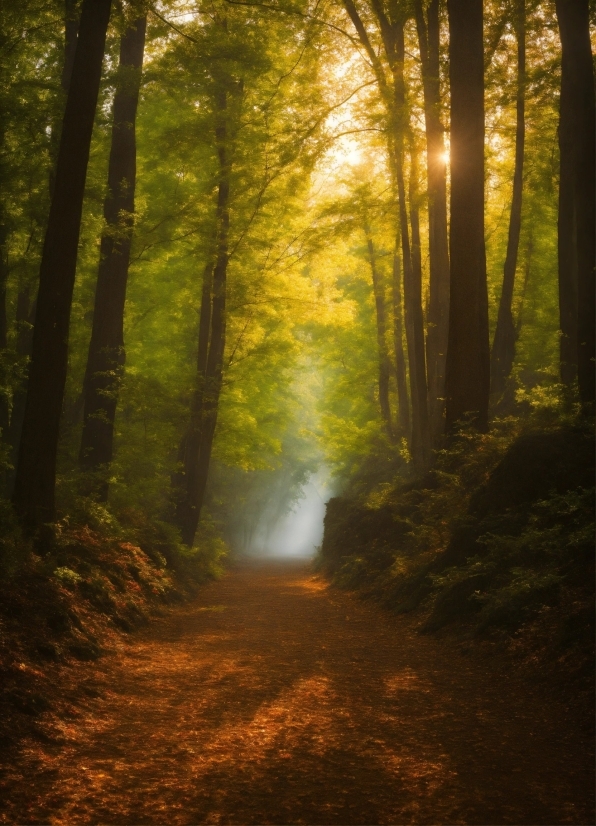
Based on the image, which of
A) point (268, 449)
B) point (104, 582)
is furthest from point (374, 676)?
point (268, 449)

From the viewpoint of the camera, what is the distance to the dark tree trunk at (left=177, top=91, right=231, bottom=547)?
1702 cm

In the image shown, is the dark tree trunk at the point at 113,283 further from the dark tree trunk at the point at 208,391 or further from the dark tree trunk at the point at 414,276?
the dark tree trunk at the point at 414,276

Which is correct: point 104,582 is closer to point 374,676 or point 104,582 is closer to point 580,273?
point 374,676

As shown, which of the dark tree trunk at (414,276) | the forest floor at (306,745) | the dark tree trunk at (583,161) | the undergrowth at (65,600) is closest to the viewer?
the forest floor at (306,745)

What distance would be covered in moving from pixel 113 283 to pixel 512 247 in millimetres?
9811

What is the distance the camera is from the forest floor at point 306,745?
3.64 meters

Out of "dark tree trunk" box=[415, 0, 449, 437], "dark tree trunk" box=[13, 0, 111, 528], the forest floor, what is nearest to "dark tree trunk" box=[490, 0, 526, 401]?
"dark tree trunk" box=[415, 0, 449, 437]

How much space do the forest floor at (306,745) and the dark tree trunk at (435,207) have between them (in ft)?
26.5

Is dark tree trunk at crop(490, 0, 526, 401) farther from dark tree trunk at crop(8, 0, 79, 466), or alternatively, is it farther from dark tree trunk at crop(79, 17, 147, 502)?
dark tree trunk at crop(8, 0, 79, 466)

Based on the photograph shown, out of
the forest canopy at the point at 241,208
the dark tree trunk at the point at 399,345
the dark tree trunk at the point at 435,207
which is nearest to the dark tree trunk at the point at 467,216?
the forest canopy at the point at 241,208

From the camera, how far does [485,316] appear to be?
40.3 feet

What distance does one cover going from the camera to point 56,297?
894cm

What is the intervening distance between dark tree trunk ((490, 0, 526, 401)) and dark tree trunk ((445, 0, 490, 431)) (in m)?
4.15

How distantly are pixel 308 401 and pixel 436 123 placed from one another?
24.2 meters
